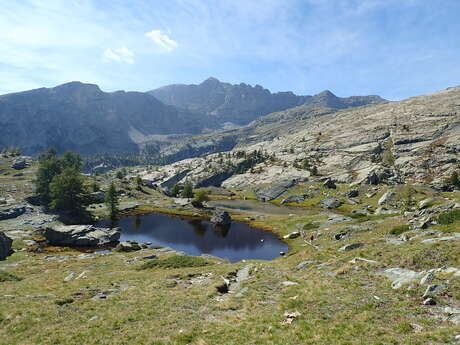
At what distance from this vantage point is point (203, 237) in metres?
89.2

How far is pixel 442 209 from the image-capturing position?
1785 inches

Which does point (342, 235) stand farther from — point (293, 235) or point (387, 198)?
point (387, 198)

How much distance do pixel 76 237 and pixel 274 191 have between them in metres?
135

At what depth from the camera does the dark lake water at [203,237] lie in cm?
7250

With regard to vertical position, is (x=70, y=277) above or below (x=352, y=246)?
below

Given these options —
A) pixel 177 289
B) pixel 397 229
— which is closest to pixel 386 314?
pixel 177 289

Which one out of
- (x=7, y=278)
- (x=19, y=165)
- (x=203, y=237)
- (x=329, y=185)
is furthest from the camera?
(x=19, y=165)

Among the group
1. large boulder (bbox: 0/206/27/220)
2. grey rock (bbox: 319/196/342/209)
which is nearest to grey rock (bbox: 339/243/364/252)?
large boulder (bbox: 0/206/27/220)

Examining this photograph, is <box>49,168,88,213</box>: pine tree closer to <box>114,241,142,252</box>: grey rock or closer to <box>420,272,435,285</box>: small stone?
<box>114,241,142,252</box>: grey rock

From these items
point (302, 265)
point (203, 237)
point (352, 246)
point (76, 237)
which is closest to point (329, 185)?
point (203, 237)

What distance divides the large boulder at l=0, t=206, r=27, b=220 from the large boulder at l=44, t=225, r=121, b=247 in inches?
1031

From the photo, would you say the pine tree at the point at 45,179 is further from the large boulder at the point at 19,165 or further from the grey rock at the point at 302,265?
the grey rock at the point at 302,265

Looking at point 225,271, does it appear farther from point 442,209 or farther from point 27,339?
point 442,209

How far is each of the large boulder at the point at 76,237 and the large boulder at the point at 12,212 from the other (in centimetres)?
2619
